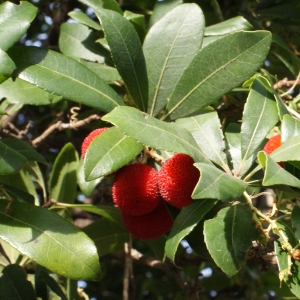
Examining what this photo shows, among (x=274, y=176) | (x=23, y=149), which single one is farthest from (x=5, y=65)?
(x=274, y=176)

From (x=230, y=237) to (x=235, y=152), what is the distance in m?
0.27

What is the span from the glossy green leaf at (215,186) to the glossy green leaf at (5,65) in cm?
45

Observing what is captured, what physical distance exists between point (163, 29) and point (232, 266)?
586mm

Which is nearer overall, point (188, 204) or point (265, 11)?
point (188, 204)

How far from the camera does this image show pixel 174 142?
36.9 inches

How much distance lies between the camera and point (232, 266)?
3.10 feet

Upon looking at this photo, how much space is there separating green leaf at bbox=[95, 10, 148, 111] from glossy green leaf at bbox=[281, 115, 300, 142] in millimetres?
326

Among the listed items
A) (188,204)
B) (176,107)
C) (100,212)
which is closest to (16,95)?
(100,212)

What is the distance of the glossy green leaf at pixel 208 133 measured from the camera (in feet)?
3.72

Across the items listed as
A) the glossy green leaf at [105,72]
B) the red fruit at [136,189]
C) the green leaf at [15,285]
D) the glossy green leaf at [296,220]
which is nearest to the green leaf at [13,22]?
the glossy green leaf at [105,72]

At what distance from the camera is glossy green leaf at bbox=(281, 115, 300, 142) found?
1028 millimetres

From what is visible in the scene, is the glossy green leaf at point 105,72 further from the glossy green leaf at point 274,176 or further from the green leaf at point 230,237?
the glossy green leaf at point 274,176

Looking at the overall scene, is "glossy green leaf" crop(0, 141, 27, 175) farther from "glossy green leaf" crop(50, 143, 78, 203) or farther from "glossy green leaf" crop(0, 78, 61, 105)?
"glossy green leaf" crop(50, 143, 78, 203)

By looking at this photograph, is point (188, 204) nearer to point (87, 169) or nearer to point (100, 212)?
point (87, 169)
